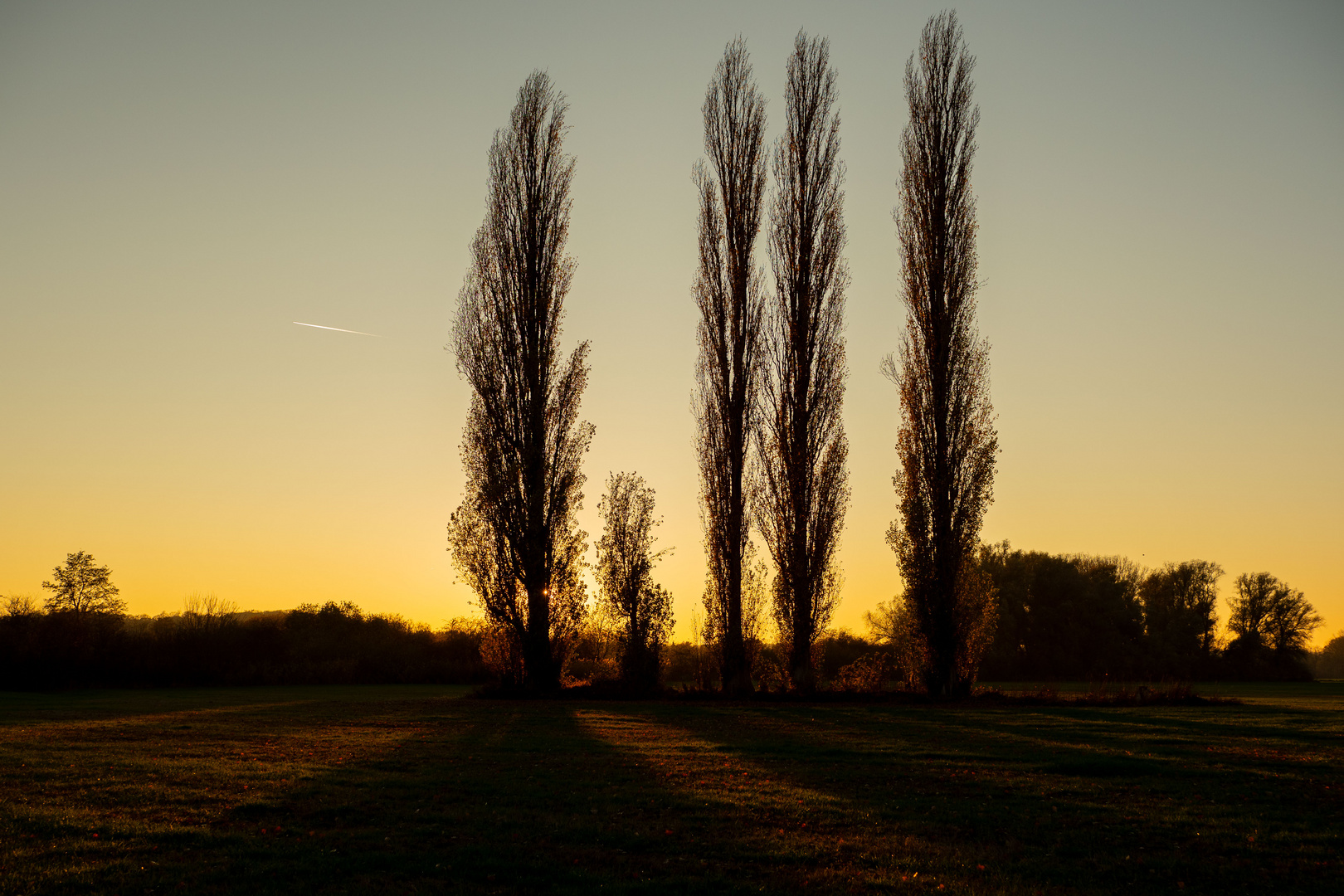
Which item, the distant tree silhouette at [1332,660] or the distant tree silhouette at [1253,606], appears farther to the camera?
the distant tree silhouette at [1332,660]

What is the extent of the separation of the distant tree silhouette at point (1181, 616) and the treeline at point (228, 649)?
163ft

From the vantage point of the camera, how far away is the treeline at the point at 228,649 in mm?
39656

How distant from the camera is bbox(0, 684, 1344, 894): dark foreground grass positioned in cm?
662

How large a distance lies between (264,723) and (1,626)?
31728 mm

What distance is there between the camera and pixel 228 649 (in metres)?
44.8

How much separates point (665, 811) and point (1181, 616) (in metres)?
67.5

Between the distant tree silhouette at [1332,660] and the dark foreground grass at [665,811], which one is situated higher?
the dark foreground grass at [665,811]

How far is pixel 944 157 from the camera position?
94.8 feet

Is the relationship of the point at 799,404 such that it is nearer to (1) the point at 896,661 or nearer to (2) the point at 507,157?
(1) the point at 896,661

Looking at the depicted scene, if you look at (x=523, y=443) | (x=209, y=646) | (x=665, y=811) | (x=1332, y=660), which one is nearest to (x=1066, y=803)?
(x=665, y=811)

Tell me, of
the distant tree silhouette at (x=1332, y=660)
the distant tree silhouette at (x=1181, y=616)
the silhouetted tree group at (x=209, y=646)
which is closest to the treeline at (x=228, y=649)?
the silhouetted tree group at (x=209, y=646)

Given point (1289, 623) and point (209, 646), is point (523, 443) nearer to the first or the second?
point (209, 646)

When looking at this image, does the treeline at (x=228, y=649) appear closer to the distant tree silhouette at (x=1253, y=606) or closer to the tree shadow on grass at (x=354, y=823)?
the tree shadow on grass at (x=354, y=823)

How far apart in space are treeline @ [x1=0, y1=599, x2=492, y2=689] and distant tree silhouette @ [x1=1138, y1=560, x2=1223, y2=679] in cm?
4963
